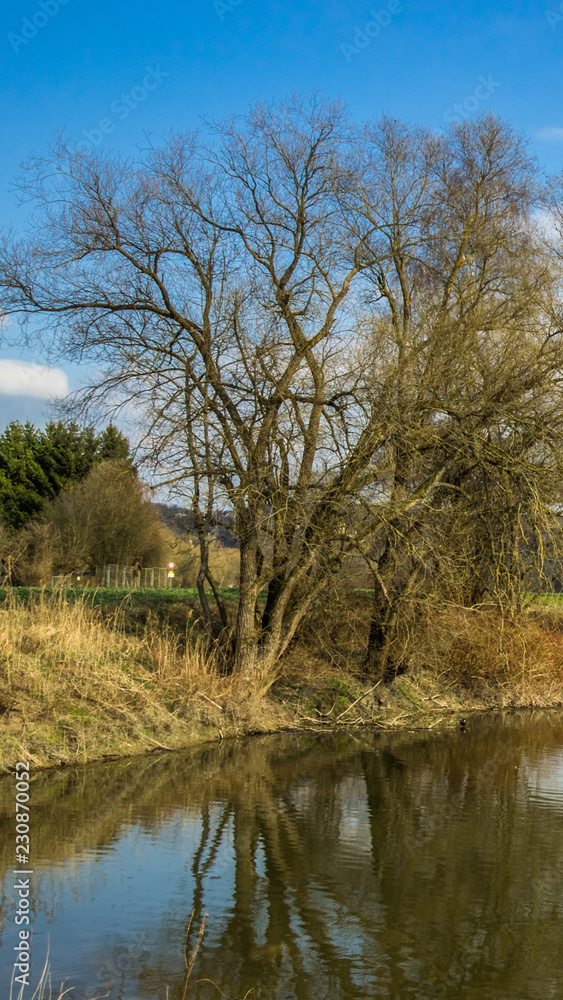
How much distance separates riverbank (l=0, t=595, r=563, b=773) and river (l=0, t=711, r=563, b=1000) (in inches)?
27.3

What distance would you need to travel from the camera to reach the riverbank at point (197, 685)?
11727 mm

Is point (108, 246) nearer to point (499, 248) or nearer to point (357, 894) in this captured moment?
point (499, 248)

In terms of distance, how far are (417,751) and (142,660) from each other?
4631 mm

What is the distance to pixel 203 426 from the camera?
47.0 ft

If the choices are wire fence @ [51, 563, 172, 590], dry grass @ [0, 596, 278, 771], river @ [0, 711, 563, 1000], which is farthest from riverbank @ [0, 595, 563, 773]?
wire fence @ [51, 563, 172, 590]

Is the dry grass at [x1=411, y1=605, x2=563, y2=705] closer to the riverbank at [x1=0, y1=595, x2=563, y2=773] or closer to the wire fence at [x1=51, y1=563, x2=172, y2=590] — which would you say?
the riverbank at [x1=0, y1=595, x2=563, y2=773]

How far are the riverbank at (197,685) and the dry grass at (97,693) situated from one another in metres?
0.02

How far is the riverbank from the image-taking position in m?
11.7

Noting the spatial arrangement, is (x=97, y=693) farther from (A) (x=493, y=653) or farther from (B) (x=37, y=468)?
(B) (x=37, y=468)

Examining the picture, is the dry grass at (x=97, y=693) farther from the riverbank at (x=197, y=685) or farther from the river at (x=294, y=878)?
the river at (x=294, y=878)

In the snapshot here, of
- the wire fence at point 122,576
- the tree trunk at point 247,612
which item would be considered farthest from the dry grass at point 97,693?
the wire fence at point 122,576

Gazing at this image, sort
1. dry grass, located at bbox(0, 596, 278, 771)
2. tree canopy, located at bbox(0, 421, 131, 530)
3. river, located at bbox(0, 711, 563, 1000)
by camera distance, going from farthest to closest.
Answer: tree canopy, located at bbox(0, 421, 131, 530), dry grass, located at bbox(0, 596, 278, 771), river, located at bbox(0, 711, 563, 1000)

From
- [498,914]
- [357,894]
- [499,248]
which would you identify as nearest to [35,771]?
[357,894]

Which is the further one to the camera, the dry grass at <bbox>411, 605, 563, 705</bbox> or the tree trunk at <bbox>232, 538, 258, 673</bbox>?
the dry grass at <bbox>411, 605, 563, 705</bbox>
